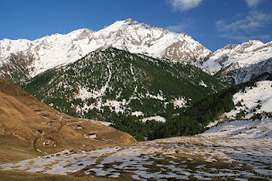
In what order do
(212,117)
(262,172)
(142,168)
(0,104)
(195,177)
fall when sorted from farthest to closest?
(212,117)
(0,104)
(142,168)
(262,172)
(195,177)

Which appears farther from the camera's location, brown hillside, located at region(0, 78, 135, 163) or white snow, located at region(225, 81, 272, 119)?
white snow, located at region(225, 81, 272, 119)

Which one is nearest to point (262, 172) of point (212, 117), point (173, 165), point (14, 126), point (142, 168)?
point (173, 165)

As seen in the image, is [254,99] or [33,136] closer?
[33,136]

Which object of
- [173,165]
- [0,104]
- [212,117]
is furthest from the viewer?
[212,117]

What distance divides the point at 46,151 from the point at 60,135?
1124 centimetres

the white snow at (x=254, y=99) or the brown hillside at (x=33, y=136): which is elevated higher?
the white snow at (x=254, y=99)

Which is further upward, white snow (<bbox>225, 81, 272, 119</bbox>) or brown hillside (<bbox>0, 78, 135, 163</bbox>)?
white snow (<bbox>225, 81, 272, 119</bbox>)

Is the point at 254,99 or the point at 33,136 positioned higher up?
the point at 254,99

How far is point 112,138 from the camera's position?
→ 73875mm

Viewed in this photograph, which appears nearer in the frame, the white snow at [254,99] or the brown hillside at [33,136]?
the brown hillside at [33,136]

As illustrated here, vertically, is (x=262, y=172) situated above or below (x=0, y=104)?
below

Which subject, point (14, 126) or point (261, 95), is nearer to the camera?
point (14, 126)

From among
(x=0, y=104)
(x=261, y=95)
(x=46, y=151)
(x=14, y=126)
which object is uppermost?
(x=261, y=95)

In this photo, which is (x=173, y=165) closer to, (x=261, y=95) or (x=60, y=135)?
(x=60, y=135)
